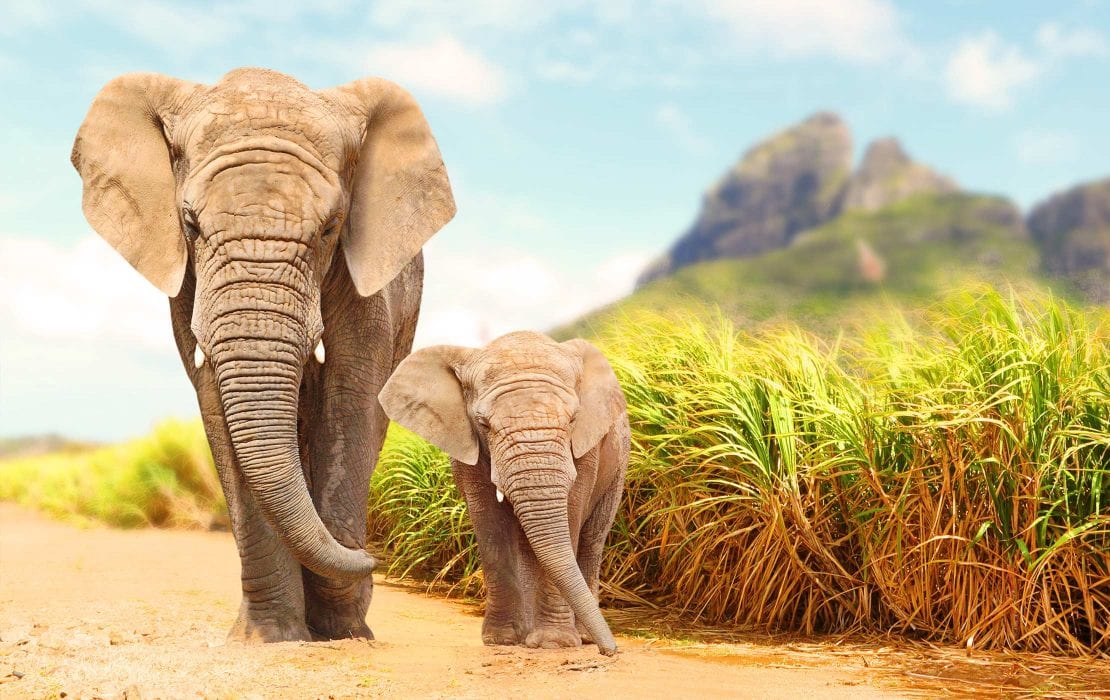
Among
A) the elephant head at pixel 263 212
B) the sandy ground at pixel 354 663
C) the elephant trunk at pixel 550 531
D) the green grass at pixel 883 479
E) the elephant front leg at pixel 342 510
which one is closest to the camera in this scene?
the sandy ground at pixel 354 663

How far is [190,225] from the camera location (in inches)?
206

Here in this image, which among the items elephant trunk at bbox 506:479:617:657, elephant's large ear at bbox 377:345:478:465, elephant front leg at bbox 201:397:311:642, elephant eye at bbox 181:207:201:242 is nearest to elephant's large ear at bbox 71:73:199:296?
elephant eye at bbox 181:207:201:242

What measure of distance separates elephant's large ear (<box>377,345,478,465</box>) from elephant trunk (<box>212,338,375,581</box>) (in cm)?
92

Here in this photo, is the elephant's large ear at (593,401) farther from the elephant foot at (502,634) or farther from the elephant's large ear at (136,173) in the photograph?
the elephant's large ear at (136,173)

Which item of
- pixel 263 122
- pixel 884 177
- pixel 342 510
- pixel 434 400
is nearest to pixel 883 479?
pixel 434 400

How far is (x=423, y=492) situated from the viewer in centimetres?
1045

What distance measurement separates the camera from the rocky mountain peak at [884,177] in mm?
69750

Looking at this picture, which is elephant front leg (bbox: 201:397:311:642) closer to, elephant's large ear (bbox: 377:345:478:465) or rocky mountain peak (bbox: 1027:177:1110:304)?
elephant's large ear (bbox: 377:345:478:465)

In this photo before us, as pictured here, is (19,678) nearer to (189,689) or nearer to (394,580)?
(189,689)

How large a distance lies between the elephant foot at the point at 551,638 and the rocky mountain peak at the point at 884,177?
209 ft

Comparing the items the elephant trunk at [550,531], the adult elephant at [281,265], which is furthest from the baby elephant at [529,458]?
the adult elephant at [281,265]

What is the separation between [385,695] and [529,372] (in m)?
1.86

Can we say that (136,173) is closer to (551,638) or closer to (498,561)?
(498,561)

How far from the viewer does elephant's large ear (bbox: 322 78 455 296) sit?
18.6ft
